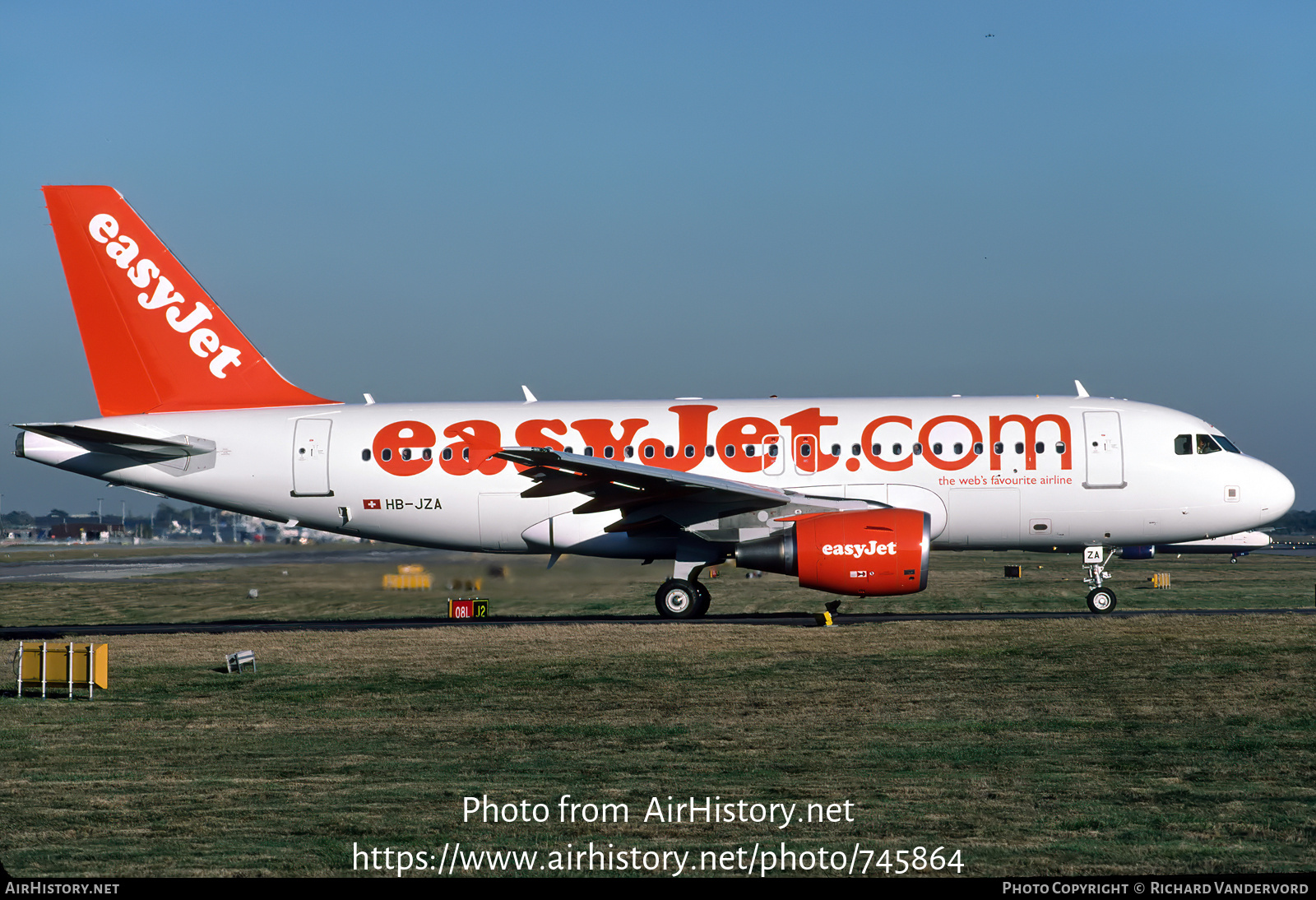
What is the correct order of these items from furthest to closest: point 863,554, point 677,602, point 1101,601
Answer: point 1101,601 < point 677,602 < point 863,554

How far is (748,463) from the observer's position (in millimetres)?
25484

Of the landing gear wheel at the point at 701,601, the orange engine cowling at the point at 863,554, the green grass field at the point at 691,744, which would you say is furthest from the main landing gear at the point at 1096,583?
the landing gear wheel at the point at 701,601

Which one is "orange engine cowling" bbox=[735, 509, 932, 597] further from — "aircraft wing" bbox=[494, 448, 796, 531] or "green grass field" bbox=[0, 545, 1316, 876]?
"aircraft wing" bbox=[494, 448, 796, 531]

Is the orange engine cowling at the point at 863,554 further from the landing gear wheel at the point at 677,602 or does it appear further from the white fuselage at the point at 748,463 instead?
the landing gear wheel at the point at 677,602

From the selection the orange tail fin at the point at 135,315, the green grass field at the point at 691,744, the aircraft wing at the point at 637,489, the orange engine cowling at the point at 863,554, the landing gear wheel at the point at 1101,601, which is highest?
the orange tail fin at the point at 135,315

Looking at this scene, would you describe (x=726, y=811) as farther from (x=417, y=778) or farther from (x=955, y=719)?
(x=955, y=719)

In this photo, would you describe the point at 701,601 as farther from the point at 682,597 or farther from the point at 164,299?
the point at 164,299

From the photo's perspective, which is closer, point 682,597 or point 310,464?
point 682,597

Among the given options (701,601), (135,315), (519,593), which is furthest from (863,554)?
(135,315)

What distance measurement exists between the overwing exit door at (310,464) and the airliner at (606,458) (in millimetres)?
36

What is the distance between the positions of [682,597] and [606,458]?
312 cm

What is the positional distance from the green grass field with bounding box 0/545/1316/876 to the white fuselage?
10.5ft

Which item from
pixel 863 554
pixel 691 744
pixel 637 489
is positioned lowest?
pixel 691 744

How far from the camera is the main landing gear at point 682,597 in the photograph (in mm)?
25027
